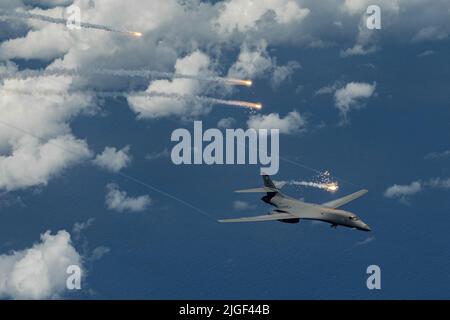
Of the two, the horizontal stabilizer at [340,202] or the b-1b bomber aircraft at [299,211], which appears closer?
the b-1b bomber aircraft at [299,211]

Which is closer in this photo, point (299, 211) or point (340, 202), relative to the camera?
point (299, 211)

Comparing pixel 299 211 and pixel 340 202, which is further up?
pixel 340 202

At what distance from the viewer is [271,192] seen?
13600cm

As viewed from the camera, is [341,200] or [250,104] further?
[341,200]

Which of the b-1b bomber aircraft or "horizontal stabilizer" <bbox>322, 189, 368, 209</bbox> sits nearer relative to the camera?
the b-1b bomber aircraft

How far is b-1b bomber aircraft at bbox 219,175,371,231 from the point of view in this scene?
114688mm

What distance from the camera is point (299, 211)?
12381 centimetres

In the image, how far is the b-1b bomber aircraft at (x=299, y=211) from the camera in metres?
115
